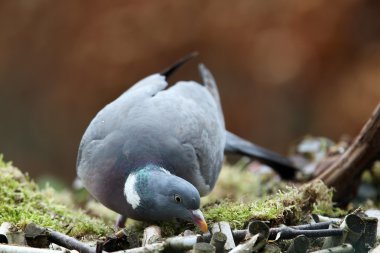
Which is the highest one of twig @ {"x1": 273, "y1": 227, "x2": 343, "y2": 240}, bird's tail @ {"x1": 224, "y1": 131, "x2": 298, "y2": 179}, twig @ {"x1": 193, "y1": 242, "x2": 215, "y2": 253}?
twig @ {"x1": 193, "y1": 242, "x2": 215, "y2": 253}

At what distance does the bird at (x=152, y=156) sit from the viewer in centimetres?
331

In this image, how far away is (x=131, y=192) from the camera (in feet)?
11.2

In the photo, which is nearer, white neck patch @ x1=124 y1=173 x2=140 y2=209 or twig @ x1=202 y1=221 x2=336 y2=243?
twig @ x1=202 y1=221 x2=336 y2=243

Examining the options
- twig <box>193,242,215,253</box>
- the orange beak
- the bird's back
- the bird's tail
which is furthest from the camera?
the bird's tail

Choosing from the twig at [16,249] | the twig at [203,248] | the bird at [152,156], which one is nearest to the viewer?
the twig at [203,248]

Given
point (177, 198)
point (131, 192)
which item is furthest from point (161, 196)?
point (131, 192)

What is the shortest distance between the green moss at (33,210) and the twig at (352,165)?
5.46 ft

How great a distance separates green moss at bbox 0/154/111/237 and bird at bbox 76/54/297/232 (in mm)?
209

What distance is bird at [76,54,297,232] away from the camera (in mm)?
3312

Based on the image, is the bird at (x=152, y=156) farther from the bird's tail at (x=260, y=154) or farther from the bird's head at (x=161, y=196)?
the bird's tail at (x=260, y=154)

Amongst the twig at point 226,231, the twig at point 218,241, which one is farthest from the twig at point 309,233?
the twig at point 218,241

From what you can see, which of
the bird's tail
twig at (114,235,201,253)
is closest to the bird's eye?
twig at (114,235,201,253)

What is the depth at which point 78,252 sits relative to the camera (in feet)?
9.80

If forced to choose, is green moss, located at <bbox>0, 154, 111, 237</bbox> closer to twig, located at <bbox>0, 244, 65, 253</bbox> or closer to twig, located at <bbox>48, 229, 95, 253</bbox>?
twig, located at <bbox>48, 229, 95, 253</bbox>
